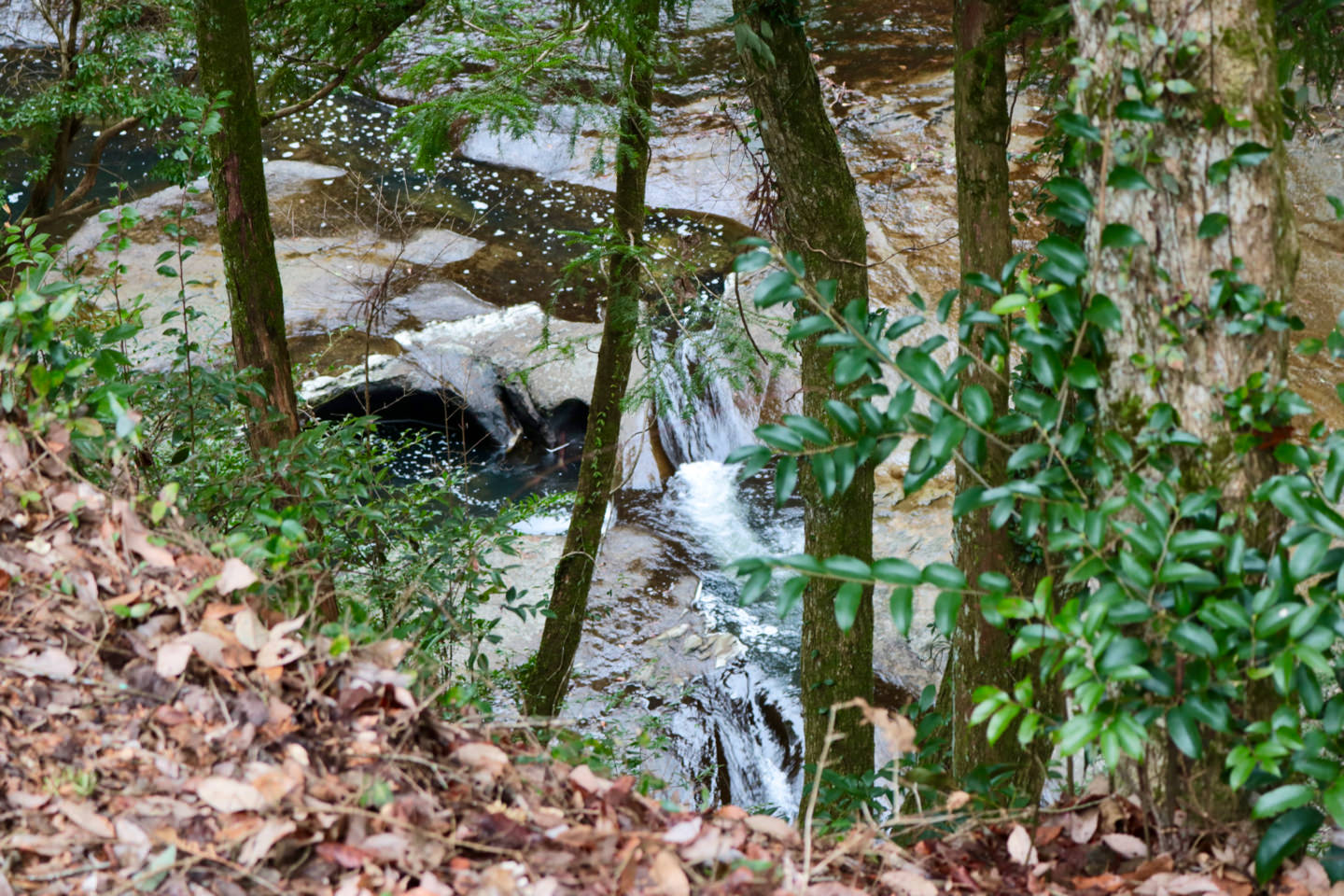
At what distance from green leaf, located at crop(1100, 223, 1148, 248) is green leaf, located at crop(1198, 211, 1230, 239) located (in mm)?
96

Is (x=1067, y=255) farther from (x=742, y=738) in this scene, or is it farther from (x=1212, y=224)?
(x=742, y=738)

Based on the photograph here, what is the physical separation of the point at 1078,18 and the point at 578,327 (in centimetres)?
819

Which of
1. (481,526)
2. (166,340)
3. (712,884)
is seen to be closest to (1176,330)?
(712,884)

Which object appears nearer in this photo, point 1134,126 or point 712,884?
point 712,884

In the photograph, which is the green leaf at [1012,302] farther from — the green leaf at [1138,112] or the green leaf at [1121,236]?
the green leaf at [1138,112]

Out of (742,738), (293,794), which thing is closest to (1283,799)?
(293,794)

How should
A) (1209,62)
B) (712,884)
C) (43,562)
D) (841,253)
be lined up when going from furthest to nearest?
(841,253), (43,562), (1209,62), (712,884)

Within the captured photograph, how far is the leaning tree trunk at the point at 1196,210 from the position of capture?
1728mm

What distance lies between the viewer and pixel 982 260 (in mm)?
3619

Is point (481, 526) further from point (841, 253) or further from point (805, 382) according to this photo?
point (841, 253)

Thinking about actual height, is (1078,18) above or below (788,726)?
above

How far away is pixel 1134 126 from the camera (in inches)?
69.9

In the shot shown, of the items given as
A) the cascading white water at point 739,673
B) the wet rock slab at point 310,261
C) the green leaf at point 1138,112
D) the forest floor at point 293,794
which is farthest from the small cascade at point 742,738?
the wet rock slab at point 310,261

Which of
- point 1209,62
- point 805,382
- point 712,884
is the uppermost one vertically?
point 1209,62
